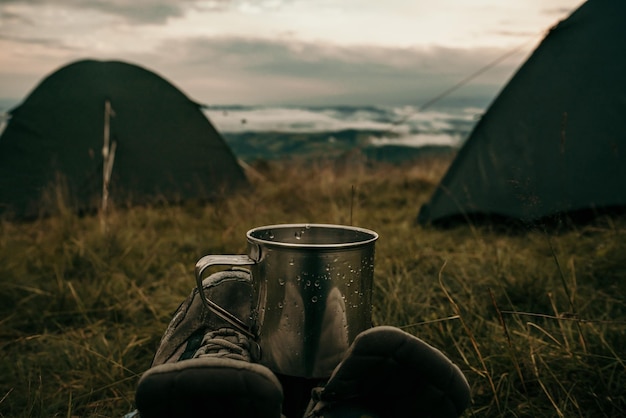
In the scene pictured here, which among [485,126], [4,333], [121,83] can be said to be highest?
[121,83]

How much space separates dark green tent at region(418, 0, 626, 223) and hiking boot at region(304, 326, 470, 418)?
257 cm

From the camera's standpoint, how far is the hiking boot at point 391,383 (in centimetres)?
94

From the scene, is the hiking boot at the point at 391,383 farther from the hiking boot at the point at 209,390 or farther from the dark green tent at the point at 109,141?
the dark green tent at the point at 109,141

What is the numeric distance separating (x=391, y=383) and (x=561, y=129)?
3.10 m

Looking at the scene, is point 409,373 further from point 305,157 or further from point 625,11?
point 305,157

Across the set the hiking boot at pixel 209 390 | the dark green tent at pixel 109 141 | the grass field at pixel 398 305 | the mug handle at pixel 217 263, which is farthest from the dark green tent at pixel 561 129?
the hiking boot at pixel 209 390

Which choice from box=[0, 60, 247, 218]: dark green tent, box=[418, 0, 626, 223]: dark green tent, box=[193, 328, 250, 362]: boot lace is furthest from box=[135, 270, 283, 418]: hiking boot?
box=[0, 60, 247, 218]: dark green tent

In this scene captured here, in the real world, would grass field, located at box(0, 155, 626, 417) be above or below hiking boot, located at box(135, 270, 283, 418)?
below

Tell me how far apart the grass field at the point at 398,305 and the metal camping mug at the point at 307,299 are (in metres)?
0.41

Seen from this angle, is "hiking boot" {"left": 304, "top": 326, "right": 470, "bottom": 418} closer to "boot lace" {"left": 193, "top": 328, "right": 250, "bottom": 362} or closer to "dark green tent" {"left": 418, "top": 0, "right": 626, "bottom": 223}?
"boot lace" {"left": 193, "top": 328, "right": 250, "bottom": 362}

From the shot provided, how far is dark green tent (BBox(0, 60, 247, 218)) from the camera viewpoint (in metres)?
5.02

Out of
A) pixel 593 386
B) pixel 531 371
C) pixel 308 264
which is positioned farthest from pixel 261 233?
pixel 593 386

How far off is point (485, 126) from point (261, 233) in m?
3.16

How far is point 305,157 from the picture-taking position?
7.50 meters
